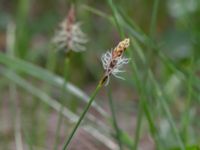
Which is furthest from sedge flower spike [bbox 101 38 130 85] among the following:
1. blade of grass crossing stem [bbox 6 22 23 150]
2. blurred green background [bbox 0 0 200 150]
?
blade of grass crossing stem [bbox 6 22 23 150]

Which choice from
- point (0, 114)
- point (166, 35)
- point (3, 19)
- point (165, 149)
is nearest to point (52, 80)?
point (165, 149)

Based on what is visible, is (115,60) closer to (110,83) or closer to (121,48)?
(121,48)

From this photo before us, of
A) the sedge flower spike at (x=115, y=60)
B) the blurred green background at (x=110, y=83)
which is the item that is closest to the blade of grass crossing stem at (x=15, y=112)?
the blurred green background at (x=110, y=83)

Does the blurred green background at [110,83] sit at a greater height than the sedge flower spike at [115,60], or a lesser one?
greater

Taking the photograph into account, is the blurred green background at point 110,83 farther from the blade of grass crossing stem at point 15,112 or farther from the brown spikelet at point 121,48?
the brown spikelet at point 121,48

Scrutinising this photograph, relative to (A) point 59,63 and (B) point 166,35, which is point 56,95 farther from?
(B) point 166,35

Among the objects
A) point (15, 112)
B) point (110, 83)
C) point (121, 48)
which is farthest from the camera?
point (15, 112)

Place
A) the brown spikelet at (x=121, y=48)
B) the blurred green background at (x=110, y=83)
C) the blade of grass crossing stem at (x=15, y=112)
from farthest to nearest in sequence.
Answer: the blade of grass crossing stem at (x=15, y=112) < the blurred green background at (x=110, y=83) < the brown spikelet at (x=121, y=48)

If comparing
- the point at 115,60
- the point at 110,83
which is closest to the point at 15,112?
the point at 110,83

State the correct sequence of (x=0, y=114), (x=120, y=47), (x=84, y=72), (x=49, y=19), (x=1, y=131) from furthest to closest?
1. (x=49, y=19)
2. (x=84, y=72)
3. (x=0, y=114)
4. (x=1, y=131)
5. (x=120, y=47)
